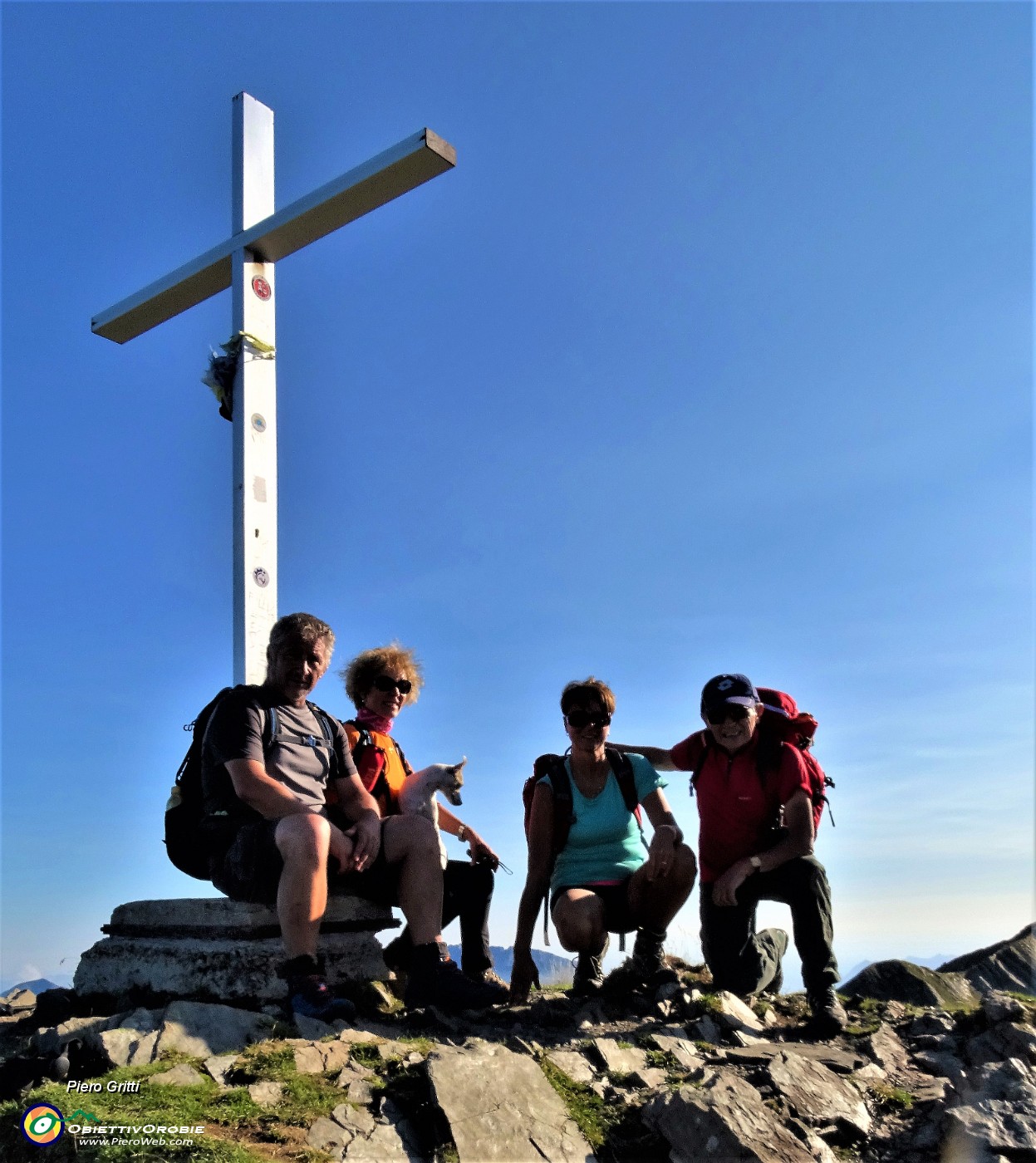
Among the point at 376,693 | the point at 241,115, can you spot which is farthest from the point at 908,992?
the point at 241,115

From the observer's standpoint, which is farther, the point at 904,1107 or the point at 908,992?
the point at 908,992

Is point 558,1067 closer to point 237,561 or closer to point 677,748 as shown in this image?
point 677,748

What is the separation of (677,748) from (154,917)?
291cm

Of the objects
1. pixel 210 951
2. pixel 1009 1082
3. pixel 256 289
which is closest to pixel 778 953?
pixel 1009 1082

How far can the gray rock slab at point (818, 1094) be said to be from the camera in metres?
3.53

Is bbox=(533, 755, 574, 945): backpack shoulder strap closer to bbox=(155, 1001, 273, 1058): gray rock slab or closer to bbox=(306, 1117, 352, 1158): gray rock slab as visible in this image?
bbox=(155, 1001, 273, 1058): gray rock slab

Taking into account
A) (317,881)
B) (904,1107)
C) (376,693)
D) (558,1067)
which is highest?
(376,693)

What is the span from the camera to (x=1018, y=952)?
7457 millimetres

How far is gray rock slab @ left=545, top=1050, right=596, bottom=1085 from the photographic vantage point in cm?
368

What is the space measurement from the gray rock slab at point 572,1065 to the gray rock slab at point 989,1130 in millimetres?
1245

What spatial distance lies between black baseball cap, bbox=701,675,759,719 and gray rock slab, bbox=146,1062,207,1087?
305cm

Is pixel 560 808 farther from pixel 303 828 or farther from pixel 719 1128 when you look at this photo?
pixel 719 1128

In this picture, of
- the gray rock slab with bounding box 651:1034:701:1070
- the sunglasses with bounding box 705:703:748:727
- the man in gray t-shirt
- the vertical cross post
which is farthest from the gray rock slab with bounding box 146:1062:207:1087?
the sunglasses with bounding box 705:703:748:727

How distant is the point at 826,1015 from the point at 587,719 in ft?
5.99
